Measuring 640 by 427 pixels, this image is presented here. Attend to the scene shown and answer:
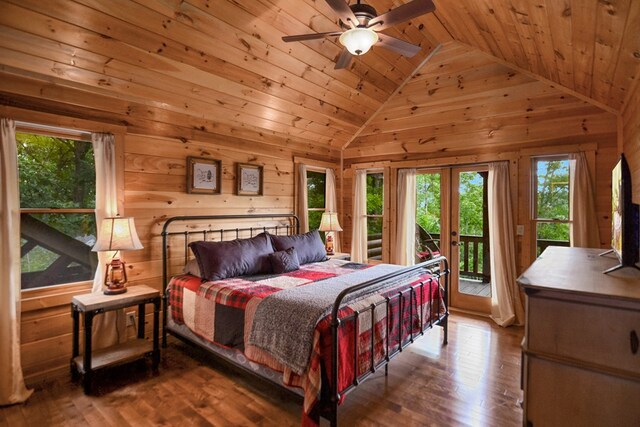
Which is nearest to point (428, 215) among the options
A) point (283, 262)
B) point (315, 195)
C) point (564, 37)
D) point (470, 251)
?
point (470, 251)

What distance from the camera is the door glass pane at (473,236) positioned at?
177 inches

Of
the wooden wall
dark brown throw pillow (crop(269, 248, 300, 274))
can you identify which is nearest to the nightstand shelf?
dark brown throw pillow (crop(269, 248, 300, 274))

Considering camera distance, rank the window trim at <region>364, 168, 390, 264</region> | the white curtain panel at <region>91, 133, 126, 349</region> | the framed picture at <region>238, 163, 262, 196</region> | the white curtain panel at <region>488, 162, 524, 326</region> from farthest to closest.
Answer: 1. the window trim at <region>364, 168, 390, 264</region>
2. the framed picture at <region>238, 163, 262, 196</region>
3. the white curtain panel at <region>488, 162, 524, 326</region>
4. the white curtain panel at <region>91, 133, 126, 349</region>

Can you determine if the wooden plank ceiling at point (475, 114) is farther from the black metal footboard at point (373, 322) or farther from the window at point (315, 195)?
the black metal footboard at point (373, 322)

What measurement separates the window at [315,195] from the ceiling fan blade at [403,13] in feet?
10.8

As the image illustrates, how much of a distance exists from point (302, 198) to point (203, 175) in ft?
5.17

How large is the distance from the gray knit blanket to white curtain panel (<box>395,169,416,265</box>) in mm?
2501

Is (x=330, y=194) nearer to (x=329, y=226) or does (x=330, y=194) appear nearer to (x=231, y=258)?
(x=329, y=226)

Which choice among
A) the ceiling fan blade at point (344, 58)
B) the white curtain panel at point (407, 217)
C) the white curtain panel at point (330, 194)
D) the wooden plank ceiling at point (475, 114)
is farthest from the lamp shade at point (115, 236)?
the wooden plank ceiling at point (475, 114)

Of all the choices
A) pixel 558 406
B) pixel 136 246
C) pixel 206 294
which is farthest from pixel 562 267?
pixel 136 246

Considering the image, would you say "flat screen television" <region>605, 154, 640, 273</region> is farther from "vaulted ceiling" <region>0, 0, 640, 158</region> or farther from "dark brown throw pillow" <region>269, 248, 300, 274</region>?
"dark brown throw pillow" <region>269, 248, 300, 274</region>

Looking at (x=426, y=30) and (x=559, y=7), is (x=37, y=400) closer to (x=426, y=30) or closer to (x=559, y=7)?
(x=559, y=7)

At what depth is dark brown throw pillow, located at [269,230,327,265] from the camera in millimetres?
3904

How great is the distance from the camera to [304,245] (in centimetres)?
405
